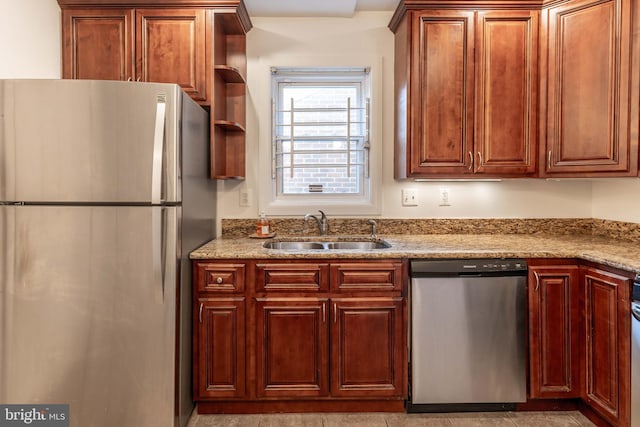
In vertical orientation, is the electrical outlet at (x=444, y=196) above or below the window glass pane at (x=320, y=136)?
below

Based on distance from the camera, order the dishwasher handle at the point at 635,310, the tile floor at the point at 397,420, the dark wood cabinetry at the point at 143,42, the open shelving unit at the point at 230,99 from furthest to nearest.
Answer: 1. the open shelving unit at the point at 230,99
2. the dark wood cabinetry at the point at 143,42
3. the tile floor at the point at 397,420
4. the dishwasher handle at the point at 635,310

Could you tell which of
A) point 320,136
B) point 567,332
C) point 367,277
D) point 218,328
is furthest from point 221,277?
point 567,332

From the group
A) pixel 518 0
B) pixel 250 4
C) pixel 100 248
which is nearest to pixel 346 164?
pixel 250 4

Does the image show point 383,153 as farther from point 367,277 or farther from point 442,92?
point 367,277

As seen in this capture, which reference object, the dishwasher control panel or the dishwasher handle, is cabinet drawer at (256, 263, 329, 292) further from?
the dishwasher handle

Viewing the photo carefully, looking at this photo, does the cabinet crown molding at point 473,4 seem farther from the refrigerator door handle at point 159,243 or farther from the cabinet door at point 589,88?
the refrigerator door handle at point 159,243

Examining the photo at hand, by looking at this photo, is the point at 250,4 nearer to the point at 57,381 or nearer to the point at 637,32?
the point at 637,32

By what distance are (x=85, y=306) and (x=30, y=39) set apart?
60.3 inches

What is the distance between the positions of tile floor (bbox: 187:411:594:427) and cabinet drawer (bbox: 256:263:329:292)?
68cm

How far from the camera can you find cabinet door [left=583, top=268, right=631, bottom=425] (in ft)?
6.05

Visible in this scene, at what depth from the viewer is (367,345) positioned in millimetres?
2184

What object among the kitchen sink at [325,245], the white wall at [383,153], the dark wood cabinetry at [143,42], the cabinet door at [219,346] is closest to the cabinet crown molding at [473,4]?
the white wall at [383,153]

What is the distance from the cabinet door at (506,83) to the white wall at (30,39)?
8.20 ft

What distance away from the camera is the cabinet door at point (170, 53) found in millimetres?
2441
